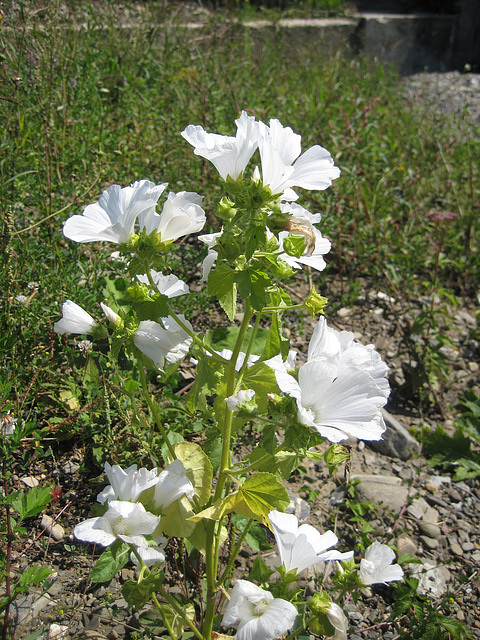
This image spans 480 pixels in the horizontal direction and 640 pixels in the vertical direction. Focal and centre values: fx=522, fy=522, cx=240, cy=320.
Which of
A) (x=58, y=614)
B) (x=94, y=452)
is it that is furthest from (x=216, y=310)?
(x=58, y=614)

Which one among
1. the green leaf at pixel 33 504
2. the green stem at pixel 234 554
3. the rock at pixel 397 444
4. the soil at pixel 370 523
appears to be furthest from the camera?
the rock at pixel 397 444

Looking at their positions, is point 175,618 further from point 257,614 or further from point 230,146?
point 230,146

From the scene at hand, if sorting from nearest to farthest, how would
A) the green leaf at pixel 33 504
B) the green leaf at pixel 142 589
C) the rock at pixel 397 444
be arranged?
the green leaf at pixel 142 589 < the green leaf at pixel 33 504 < the rock at pixel 397 444

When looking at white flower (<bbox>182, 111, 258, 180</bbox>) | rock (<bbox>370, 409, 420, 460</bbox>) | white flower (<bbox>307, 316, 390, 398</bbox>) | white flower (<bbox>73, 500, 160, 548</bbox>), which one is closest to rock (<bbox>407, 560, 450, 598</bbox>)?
rock (<bbox>370, 409, 420, 460</bbox>)

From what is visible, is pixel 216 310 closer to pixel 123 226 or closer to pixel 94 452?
pixel 94 452

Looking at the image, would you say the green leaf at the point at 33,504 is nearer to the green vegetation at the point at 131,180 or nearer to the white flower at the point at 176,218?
the green vegetation at the point at 131,180

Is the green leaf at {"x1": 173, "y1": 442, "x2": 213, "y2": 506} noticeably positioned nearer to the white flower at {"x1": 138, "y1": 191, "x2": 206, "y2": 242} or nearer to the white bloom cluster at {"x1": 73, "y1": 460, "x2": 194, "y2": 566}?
the white bloom cluster at {"x1": 73, "y1": 460, "x2": 194, "y2": 566}

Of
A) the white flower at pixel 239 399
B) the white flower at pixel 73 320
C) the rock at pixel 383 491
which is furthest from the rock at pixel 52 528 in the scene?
the rock at pixel 383 491
